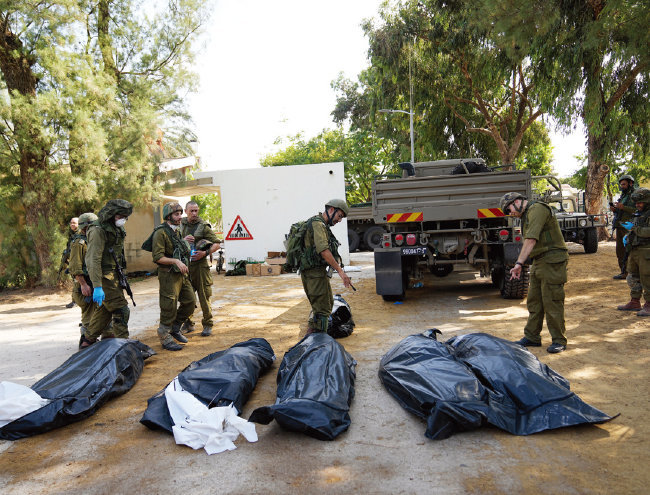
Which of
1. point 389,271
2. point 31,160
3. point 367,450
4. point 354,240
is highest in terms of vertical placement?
point 31,160

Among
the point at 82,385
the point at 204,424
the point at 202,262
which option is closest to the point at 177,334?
the point at 202,262

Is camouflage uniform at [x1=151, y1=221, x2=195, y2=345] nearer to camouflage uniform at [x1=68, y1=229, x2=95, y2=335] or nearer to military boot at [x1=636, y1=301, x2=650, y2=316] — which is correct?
camouflage uniform at [x1=68, y1=229, x2=95, y2=335]

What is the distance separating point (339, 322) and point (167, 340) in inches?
78.6

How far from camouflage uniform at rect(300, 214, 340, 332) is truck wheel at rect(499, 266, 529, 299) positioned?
3.31m

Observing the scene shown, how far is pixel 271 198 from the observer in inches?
582

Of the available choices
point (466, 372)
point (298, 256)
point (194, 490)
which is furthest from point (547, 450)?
point (298, 256)

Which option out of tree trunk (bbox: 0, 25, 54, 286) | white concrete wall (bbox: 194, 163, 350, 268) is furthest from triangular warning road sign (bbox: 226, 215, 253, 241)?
tree trunk (bbox: 0, 25, 54, 286)

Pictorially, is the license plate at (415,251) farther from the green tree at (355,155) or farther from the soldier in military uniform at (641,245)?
the green tree at (355,155)

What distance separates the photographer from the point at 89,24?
1288 centimetres

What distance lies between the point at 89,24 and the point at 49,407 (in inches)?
494

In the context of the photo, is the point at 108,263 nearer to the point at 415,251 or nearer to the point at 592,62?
the point at 415,251

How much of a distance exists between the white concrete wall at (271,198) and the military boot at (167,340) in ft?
30.0

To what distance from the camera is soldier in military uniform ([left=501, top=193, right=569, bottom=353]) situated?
468 cm

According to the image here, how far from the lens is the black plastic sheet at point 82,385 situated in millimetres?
3283
